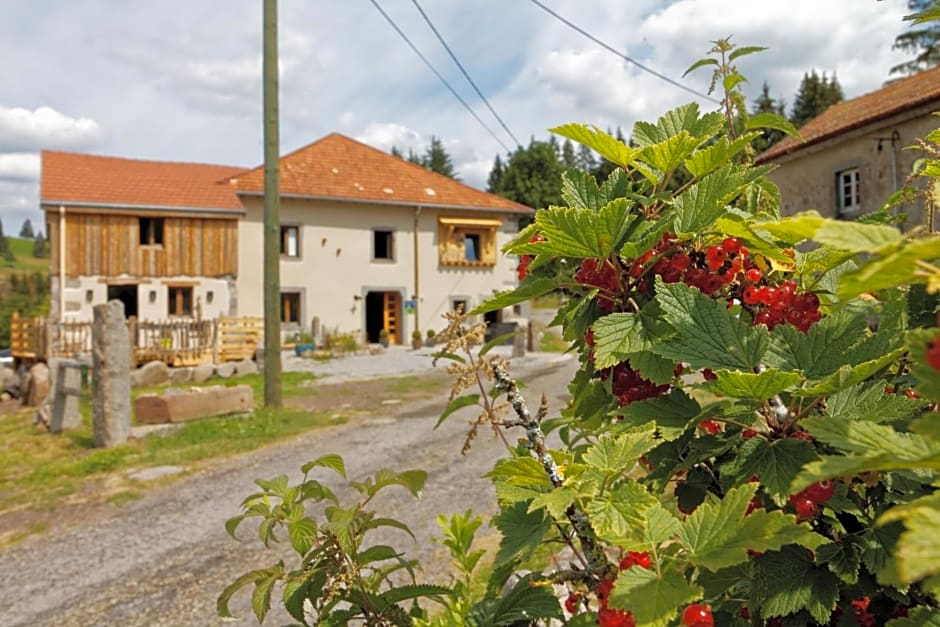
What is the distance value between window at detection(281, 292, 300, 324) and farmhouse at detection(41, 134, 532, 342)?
0.04 meters

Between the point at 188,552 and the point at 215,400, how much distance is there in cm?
450

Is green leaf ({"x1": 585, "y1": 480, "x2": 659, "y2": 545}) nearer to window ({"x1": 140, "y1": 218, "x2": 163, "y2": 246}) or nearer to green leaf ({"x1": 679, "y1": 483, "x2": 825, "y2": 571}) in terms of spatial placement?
green leaf ({"x1": 679, "y1": 483, "x2": 825, "y2": 571})

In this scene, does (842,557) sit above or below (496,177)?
below

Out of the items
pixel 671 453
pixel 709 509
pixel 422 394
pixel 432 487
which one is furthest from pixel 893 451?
pixel 422 394

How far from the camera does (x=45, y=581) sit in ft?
13.5

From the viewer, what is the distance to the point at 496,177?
3041 inches

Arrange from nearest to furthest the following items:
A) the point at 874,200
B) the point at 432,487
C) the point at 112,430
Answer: the point at 432,487 < the point at 112,430 < the point at 874,200

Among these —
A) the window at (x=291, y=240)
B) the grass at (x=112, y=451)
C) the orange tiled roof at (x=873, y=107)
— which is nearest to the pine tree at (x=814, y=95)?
the orange tiled roof at (x=873, y=107)

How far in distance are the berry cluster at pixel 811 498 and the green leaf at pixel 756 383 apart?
0.14 meters

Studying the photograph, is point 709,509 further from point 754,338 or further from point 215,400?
point 215,400

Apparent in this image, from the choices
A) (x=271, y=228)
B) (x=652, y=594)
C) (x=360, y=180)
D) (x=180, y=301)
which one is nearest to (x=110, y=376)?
(x=271, y=228)

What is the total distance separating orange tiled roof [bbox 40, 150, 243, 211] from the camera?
19.1 metres

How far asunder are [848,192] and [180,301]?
19784mm

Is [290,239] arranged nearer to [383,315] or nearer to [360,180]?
[360,180]
